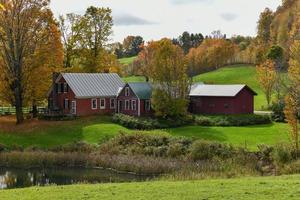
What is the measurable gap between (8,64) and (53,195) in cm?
3729

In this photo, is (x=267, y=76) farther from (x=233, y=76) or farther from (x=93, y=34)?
(x=233, y=76)

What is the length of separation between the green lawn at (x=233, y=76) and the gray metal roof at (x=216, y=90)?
1481 inches

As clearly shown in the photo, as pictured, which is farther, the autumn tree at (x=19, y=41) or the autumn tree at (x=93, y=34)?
the autumn tree at (x=93, y=34)

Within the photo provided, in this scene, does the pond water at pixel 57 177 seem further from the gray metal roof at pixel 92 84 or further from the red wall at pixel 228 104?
the red wall at pixel 228 104

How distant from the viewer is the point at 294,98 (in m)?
42.1

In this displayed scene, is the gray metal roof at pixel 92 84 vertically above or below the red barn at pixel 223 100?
above

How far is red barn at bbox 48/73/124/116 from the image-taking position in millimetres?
60125

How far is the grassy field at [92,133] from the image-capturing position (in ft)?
153

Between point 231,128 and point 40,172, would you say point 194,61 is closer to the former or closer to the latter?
point 231,128

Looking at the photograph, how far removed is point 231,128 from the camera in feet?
171

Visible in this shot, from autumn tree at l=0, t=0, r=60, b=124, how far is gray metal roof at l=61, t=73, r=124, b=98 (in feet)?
20.7

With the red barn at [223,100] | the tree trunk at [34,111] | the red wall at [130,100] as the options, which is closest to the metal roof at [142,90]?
the red wall at [130,100]

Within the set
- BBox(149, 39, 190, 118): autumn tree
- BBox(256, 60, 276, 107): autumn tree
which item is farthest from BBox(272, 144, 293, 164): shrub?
BBox(256, 60, 276, 107): autumn tree

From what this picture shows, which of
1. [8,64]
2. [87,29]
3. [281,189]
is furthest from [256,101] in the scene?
[281,189]
